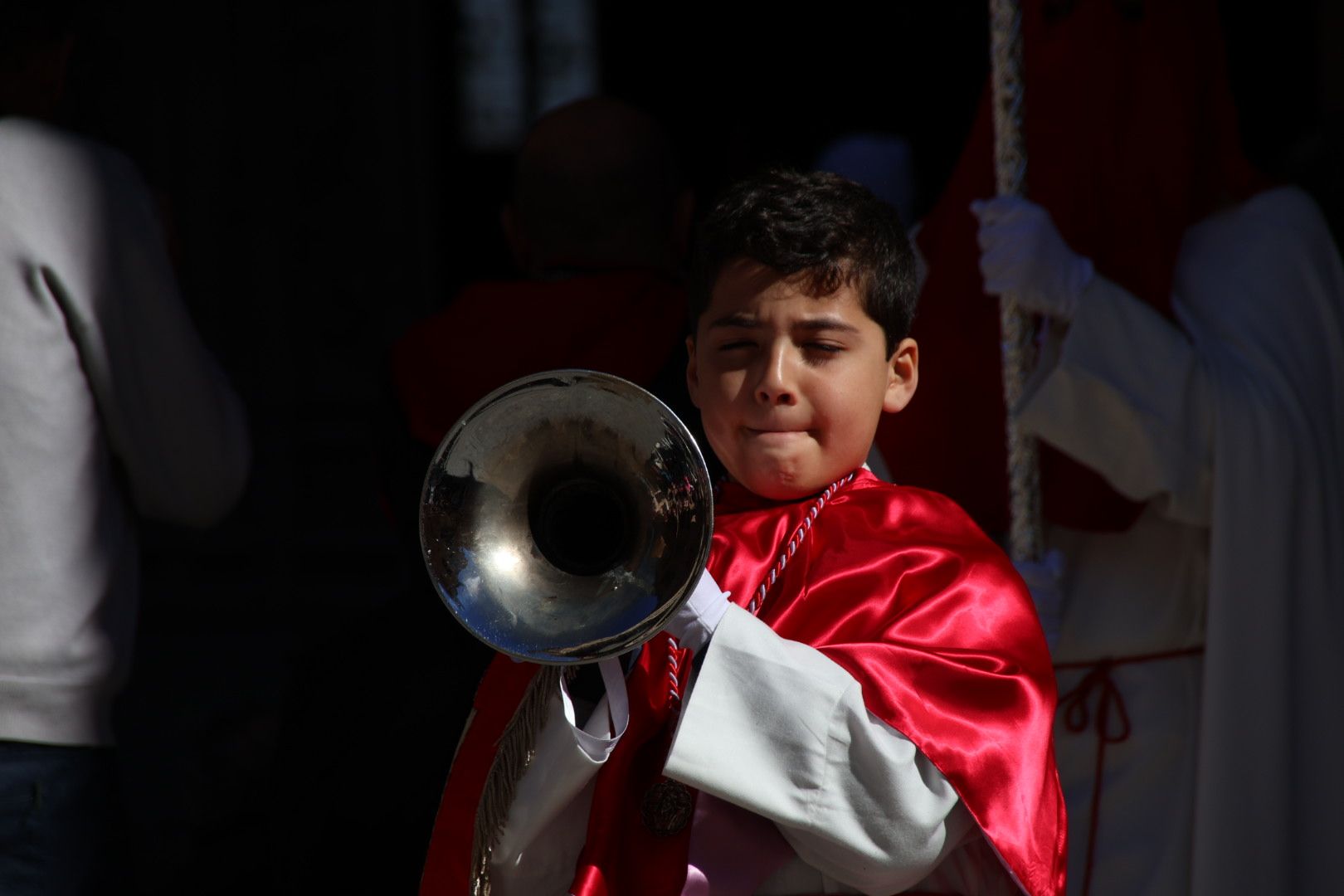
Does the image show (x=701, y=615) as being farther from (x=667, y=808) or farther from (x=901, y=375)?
(x=901, y=375)

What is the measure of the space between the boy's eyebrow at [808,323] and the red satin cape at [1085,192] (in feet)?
4.05

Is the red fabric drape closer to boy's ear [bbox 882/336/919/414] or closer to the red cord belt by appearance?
boy's ear [bbox 882/336/919/414]

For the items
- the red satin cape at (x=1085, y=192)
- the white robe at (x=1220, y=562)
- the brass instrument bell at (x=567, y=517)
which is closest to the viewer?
the brass instrument bell at (x=567, y=517)

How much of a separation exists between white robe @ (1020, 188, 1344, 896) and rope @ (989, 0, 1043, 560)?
49mm

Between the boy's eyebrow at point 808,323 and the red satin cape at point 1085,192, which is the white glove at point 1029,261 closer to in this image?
the red satin cape at point 1085,192

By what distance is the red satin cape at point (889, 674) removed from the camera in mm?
1762

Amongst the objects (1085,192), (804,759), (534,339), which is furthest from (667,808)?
(1085,192)

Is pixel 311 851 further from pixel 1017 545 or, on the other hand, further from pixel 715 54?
pixel 715 54

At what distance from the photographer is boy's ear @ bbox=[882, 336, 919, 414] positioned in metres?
1.98

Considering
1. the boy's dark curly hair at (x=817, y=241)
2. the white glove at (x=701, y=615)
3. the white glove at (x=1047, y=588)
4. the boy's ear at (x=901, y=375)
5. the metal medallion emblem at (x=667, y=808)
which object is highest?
the boy's dark curly hair at (x=817, y=241)

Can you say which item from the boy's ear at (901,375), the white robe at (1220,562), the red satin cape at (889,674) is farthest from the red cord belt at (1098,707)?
the boy's ear at (901,375)

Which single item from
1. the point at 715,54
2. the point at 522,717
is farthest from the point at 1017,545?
the point at 715,54

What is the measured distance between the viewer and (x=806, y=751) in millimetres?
1706

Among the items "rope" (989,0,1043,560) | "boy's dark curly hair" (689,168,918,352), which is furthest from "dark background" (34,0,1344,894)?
"boy's dark curly hair" (689,168,918,352)
